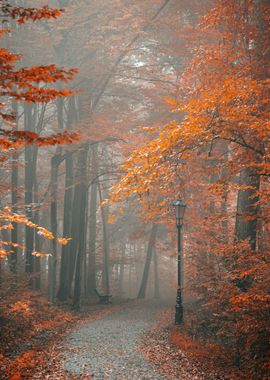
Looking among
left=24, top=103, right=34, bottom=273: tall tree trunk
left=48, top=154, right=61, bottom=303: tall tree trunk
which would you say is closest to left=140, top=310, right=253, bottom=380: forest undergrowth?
left=48, top=154, right=61, bottom=303: tall tree trunk

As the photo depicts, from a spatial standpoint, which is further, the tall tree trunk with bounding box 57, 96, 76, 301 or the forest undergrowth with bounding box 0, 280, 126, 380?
the tall tree trunk with bounding box 57, 96, 76, 301

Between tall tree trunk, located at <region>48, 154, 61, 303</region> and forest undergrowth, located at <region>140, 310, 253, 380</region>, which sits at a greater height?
tall tree trunk, located at <region>48, 154, 61, 303</region>

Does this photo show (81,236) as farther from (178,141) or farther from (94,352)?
(178,141)

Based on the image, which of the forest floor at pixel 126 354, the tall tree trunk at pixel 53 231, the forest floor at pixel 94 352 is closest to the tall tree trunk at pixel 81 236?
the tall tree trunk at pixel 53 231

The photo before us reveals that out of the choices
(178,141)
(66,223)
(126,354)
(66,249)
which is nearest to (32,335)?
(126,354)

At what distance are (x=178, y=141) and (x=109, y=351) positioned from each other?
5.58 meters

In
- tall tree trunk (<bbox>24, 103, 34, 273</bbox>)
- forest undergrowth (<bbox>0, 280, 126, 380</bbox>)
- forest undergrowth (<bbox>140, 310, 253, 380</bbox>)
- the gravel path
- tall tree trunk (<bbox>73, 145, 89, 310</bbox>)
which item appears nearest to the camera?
forest undergrowth (<bbox>0, 280, 126, 380</bbox>)

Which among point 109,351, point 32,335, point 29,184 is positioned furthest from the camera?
point 29,184

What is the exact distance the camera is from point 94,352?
8.80 m

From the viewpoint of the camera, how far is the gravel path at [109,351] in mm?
7379

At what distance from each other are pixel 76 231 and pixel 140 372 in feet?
35.0

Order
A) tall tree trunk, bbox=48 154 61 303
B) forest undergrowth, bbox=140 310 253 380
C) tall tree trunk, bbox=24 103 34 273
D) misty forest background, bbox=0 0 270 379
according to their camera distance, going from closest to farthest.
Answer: misty forest background, bbox=0 0 270 379 → forest undergrowth, bbox=140 310 253 380 → tall tree trunk, bbox=48 154 61 303 → tall tree trunk, bbox=24 103 34 273

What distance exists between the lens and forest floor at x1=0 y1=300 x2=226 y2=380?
7.29m

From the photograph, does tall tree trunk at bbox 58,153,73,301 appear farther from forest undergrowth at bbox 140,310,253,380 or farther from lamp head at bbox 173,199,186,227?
forest undergrowth at bbox 140,310,253,380
